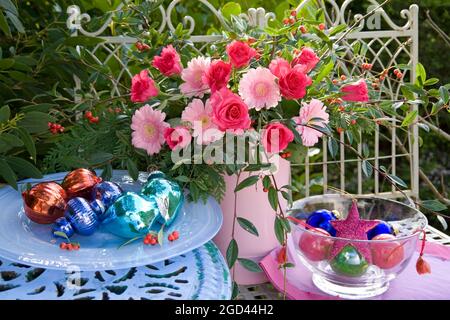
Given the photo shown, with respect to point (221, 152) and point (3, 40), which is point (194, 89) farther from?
point (3, 40)

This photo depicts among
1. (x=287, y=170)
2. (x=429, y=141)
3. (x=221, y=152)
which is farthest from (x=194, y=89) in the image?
(x=429, y=141)

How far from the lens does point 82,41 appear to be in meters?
1.01

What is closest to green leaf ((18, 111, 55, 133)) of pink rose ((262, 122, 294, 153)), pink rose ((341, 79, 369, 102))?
pink rose ((262, 122, 294, 153))

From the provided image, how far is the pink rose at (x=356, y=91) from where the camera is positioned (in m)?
0.82

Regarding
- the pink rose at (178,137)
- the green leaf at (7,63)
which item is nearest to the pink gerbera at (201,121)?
the pink rose at (178,137)

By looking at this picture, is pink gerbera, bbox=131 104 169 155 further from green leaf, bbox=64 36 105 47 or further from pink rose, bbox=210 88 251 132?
green leaf, bbox=64 36 105 47

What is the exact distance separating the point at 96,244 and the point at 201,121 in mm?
202

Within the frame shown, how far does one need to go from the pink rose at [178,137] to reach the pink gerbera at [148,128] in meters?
0.04

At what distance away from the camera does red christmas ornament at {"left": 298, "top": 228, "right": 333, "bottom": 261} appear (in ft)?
2.52

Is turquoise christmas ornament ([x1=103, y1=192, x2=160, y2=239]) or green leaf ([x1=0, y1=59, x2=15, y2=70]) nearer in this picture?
turquoise christmas ornament ([x1=103, y1=192, x2=160, y2=239])

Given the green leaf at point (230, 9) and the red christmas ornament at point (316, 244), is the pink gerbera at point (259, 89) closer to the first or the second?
the red christmas ornament at point (316, 244)

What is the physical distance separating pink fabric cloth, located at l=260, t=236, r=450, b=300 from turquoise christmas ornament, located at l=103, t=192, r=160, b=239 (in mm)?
217

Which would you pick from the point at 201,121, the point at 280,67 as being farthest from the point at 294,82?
the point at 201,121

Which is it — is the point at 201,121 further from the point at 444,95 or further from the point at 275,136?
the point at 444,95
